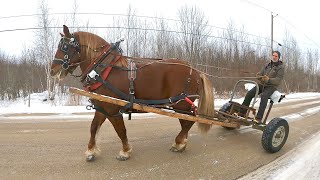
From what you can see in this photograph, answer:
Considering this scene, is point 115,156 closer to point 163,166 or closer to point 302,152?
point 163,166

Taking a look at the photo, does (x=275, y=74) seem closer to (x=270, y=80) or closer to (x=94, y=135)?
(x=270, y=80)

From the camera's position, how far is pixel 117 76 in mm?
4625

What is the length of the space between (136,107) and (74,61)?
1.23m

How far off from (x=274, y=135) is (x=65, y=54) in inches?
155

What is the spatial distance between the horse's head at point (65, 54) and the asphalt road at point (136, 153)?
1446 millimetres

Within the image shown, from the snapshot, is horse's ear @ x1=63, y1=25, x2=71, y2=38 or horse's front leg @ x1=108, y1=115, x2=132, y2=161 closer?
horse's ear @ x1=63, y1=25, x2=71, y2=38

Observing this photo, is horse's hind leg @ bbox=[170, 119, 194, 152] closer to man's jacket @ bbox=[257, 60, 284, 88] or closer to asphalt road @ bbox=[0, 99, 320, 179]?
asphalt road @ bbox=[0, 99, 320, 179]

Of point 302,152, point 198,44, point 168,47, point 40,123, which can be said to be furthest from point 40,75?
point 302,152

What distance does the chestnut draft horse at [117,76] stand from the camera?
456 centimetres

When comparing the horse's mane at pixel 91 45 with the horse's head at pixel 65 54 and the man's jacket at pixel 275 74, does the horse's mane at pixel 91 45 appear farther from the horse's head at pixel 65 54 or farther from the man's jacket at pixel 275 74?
the man's jacket at pixel 275 74

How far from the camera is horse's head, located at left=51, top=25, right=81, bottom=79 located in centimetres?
456

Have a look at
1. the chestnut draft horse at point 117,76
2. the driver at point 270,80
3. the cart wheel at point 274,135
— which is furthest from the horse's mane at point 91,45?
the driver at point 270,80

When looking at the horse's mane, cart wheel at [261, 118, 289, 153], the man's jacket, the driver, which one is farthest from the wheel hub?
the horse's mane

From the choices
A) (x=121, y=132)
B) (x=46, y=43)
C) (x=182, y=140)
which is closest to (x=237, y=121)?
(x=182, y=140)
